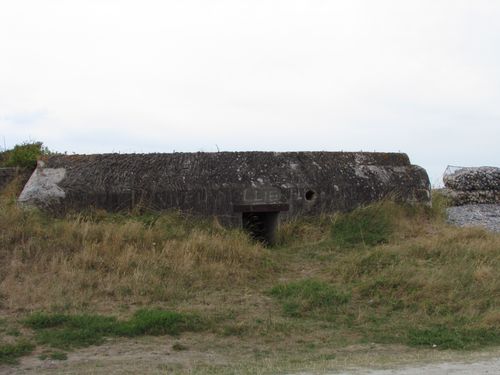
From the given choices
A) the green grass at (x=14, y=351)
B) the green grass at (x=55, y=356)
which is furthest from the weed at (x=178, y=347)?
the green grass at (x=14, y=351)

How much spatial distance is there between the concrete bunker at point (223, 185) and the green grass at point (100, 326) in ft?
9.66

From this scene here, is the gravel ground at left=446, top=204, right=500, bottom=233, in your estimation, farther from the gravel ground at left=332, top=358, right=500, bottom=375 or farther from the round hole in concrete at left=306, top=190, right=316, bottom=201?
the gravel ground at left=332, top=358, right=500, bottom=375

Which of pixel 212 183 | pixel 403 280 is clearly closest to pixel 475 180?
pixel 212 183

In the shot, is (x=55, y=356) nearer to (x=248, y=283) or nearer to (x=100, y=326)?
(x=100, y=326)

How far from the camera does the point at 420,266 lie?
789 centimetres

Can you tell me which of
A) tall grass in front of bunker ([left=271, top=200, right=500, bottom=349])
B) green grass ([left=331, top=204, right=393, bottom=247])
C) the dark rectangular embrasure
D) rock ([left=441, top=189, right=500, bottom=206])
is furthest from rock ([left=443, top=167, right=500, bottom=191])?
the dark rectangular embrasure

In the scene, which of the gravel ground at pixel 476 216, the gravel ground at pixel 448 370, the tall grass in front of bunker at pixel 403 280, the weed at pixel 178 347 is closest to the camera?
the gravel ground at pixel 448 370

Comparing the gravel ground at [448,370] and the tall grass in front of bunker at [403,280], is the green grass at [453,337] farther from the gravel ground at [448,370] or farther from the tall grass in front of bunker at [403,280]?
the gravel ground at [448,370]

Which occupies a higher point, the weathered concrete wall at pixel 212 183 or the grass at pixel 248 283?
the weathered concrete wall at pixel 212 183

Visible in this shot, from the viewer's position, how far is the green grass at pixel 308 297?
22.7ft

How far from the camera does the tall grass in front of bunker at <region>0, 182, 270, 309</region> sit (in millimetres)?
7156

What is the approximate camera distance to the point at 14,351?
18.6ft

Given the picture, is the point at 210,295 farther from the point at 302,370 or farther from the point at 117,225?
the point at 302,370

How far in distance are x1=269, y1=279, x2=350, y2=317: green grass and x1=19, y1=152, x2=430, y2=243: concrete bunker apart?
2.18m
